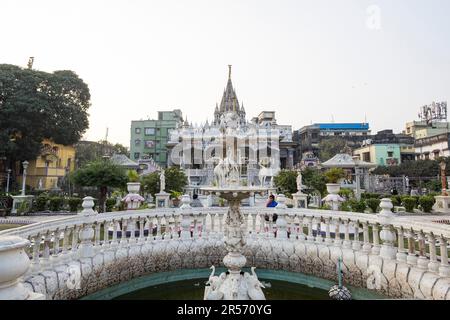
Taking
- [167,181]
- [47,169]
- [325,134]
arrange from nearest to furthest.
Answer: [167,181] < [47,169] < [325,134]

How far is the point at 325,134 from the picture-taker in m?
58.2

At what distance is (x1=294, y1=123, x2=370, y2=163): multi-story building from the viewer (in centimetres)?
5575

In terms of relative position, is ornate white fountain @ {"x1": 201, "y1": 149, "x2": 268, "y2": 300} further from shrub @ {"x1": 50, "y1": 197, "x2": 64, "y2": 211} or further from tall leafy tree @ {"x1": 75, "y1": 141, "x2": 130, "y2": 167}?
tall leafy tree @ {"x1": 75, "y1": 141, "x2": 130, "y2": 167}

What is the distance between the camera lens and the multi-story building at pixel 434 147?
3906 centimetres

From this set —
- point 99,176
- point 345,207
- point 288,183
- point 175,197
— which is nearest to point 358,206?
point 345,207

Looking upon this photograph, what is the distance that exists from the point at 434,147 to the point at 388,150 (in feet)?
19.6

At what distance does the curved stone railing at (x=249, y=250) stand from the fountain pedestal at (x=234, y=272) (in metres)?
2.02

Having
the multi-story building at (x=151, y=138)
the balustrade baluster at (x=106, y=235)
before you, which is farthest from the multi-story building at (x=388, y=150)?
the balustrade baluster at (x=106, y=235)

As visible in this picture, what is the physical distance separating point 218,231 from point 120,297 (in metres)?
2.58

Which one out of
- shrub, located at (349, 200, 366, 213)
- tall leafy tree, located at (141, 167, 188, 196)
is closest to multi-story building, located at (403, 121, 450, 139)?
shrub, located at (349, 200, 366, 213)

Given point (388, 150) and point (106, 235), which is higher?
point (388, 150)

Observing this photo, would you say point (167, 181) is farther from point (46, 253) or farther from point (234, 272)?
point (234, 272)
